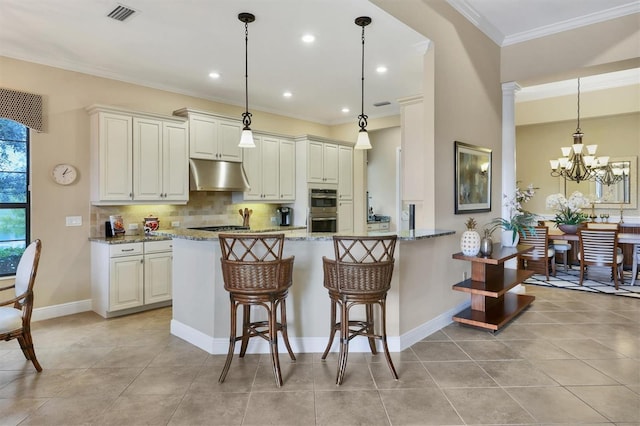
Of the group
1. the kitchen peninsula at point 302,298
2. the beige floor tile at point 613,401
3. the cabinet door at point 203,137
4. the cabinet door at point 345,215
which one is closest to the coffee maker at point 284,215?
the cabinet door at point 345,215

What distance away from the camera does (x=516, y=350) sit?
321 centimetres

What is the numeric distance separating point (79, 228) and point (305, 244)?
2996mm

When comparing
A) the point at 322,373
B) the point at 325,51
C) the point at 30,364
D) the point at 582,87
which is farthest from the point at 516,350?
the point at 582,87

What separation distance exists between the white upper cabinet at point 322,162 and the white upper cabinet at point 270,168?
0.30 m

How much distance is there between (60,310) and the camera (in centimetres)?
429

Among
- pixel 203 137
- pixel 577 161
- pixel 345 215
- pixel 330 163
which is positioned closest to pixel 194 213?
pixel 203 137

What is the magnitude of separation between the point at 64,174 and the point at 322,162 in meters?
3.79

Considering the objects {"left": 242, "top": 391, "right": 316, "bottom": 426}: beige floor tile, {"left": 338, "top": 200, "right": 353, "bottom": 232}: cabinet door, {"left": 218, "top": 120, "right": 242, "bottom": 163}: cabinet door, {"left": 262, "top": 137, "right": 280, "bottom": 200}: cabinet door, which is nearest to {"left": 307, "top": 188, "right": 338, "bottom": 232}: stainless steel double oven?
{"left": 338, "top": 200, "right": 353, "bottom": 232}: cabinet door

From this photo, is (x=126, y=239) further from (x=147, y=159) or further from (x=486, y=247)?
(x=486, y=247)

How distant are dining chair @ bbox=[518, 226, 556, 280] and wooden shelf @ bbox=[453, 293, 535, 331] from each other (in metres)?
1.77

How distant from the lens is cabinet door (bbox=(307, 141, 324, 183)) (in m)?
6.37

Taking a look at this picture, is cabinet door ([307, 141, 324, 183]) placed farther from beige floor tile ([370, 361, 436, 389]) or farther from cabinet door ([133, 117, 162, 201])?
beige floor tile ([370, 361, 436, 389])

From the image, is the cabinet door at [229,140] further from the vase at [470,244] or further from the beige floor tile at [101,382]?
the vase at [470,244]

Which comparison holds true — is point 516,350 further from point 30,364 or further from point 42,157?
point 42,157
